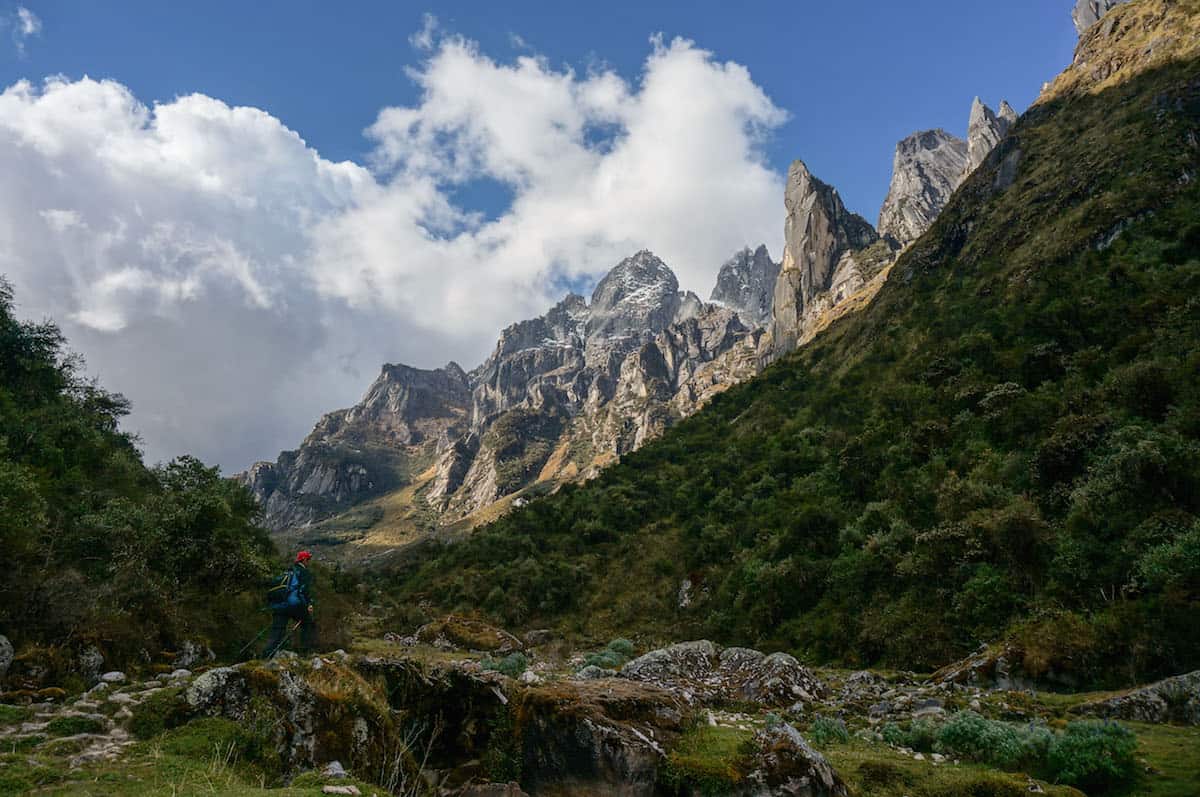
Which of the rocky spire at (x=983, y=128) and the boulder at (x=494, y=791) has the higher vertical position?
the rocky spire at (x=983, y=128)

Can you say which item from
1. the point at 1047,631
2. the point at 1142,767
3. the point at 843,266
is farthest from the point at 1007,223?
the point at 843,266

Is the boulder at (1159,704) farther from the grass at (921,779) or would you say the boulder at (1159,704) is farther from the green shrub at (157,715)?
the green shrub at (157,715)

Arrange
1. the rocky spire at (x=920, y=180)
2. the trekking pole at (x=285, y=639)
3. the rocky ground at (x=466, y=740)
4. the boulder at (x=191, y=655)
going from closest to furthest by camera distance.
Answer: the rocky ground at (x=466, y=740), the trekking pole at (x=285, y=639), the boulder at (x=191, y=655), the rocky spire at (x=920, y=180)

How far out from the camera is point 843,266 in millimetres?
118812

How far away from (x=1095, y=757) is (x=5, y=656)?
15.9 meters

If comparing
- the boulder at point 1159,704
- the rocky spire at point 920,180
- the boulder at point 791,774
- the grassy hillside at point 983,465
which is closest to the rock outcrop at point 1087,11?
the rocky spire at point 920,180

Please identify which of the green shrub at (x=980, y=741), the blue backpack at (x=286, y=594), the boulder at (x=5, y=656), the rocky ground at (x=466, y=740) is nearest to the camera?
the rocky ground at (x=466, y=740)

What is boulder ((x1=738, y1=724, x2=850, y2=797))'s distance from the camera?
673 centimetres

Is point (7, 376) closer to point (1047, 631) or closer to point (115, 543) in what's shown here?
point (115, 543)

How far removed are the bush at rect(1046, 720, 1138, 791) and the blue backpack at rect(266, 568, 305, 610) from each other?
12614mm

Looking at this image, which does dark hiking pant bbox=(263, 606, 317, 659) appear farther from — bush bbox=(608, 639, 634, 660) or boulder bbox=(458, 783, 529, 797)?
bush bbox=(608, 639, 634, 660)

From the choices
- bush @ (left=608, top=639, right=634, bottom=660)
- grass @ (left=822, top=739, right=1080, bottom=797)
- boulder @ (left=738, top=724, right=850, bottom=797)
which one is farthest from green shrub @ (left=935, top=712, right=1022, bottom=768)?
bush @ (left=608, top=639, right=634, bottom=660)

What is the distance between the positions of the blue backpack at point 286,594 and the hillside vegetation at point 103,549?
324 cm

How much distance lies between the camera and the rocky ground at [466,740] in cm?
596
